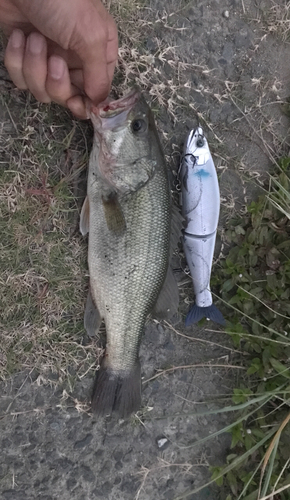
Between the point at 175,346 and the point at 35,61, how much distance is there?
193 cm

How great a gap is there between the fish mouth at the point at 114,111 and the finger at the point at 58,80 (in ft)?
0.54

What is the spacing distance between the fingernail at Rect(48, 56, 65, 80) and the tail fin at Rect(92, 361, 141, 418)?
5.41 feet

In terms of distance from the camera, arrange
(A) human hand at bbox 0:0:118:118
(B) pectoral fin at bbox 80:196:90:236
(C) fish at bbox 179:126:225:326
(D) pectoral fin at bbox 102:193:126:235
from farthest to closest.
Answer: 1. (C) fish at bbox 179:126:225:326
2. (B) pectoral fin at bbox 80:196:90:236
3. (D) pectoral fin at bbox 102:193:126:235
4. (A) human hand at bbox 0:0:118:118

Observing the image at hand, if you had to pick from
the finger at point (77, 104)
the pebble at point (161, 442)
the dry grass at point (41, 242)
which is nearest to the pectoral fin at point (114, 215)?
the dry grass at point (41, 242)

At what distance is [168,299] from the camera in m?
2.62

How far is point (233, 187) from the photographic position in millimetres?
3008

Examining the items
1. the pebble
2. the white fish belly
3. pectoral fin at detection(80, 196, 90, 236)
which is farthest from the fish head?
the pebble

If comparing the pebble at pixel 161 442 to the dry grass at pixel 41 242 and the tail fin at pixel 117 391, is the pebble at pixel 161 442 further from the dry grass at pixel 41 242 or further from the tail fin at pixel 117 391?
the dry grass at pixel 41 242

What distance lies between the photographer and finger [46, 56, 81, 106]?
2051 mm

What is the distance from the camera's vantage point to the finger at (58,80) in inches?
80.7

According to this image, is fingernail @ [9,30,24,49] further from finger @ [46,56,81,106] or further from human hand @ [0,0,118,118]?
finger @ [46,56,81,106]

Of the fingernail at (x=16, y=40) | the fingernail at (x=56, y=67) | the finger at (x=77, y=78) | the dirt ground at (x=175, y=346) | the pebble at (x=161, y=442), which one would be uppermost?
the fingernail at (x=16, y=40)

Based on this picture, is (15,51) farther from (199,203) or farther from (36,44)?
(199,203)

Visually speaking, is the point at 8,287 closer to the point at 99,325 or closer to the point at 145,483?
the point at 99,325
